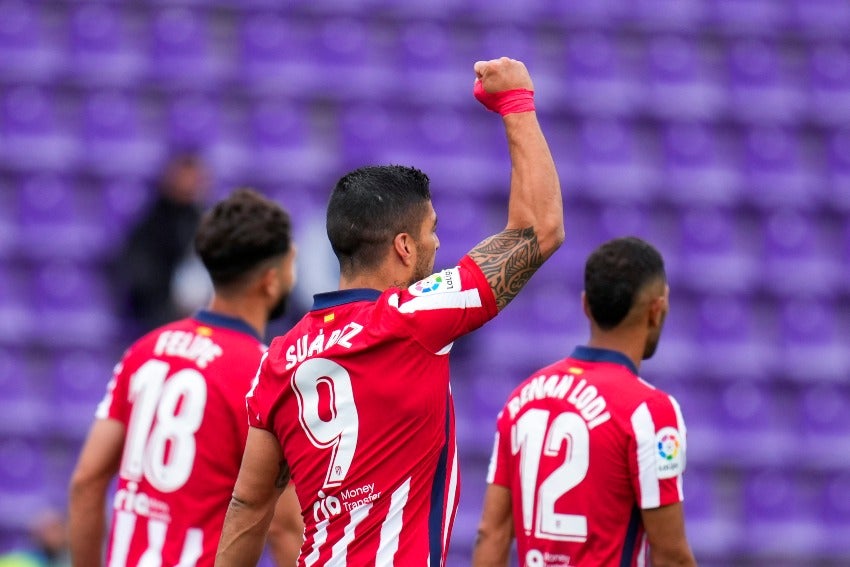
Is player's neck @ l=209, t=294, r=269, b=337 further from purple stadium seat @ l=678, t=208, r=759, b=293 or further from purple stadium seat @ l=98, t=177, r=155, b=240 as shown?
purple stadium seat @ l=678, t=208, r=759, b=293

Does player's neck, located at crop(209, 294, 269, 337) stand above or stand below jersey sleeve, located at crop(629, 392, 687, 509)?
above

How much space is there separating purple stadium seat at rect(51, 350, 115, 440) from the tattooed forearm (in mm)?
6968

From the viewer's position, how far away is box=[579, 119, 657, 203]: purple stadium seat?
11406 mm

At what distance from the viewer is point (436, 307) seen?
10.8ft

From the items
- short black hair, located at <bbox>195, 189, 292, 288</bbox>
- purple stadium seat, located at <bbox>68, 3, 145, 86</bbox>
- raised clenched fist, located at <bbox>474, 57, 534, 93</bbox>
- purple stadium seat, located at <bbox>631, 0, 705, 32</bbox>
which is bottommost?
short black hair, located at <bbox>195, 189, 292, 288</bbox>

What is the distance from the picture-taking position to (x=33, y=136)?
10711mm

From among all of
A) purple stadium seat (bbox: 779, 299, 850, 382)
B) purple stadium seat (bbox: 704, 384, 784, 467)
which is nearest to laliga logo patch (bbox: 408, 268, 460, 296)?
purple stadium seat (bbox: 704, 384, 784, 467)

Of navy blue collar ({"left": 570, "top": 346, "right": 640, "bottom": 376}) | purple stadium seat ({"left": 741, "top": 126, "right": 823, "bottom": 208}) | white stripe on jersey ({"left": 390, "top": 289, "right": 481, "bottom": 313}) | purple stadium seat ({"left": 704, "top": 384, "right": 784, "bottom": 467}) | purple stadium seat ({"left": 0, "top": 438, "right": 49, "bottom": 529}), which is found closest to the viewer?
white stripe on jersey ({"left": 390, "top": 289, "right": 481, "bottom": 313})

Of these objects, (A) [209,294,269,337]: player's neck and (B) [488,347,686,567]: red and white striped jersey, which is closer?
(B) [488,347,686,567]: red and white striped jersey

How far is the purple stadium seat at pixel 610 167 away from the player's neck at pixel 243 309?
7106 millimetres

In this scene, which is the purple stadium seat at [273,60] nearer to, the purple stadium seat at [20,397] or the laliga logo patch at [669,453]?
the purple stadium seat at [20,397]

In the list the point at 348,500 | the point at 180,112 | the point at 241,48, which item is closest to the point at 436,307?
the point at 348,500

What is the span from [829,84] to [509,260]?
32.4 ft

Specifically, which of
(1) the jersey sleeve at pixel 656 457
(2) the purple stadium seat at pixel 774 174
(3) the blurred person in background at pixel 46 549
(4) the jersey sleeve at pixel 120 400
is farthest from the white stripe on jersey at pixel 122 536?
(2) the purple stadium seat at pixel 774 174
